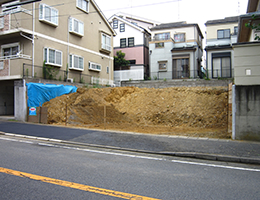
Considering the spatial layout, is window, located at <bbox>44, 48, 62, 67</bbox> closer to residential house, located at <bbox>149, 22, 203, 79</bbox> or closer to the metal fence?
the metal fence

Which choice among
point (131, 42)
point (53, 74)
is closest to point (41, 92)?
point (53, 74)

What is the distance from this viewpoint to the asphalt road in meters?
Result: 3.92

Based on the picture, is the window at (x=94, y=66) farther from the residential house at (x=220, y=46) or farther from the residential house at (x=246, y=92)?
the residential house at (x=246, y=92)

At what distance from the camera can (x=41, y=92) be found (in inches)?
580

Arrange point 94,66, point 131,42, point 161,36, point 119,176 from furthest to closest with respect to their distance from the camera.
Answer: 1. point 131,42
2. point 161,36
3. point 94,66
4. point 119,176

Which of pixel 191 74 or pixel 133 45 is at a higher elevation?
pixel 133 45

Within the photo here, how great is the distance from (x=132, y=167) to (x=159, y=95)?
10555mm

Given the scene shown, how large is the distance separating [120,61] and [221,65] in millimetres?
12180

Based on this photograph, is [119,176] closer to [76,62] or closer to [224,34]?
[76,62]

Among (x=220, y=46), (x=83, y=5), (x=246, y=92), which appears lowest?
(x=246, y=92)

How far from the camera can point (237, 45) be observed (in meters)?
8.76

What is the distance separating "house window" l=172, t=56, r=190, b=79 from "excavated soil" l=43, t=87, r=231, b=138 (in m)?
9.75

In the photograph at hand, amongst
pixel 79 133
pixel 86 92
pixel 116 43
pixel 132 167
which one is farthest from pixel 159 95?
pixel 116 43

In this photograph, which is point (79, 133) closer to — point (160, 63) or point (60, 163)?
point (60, 163)
